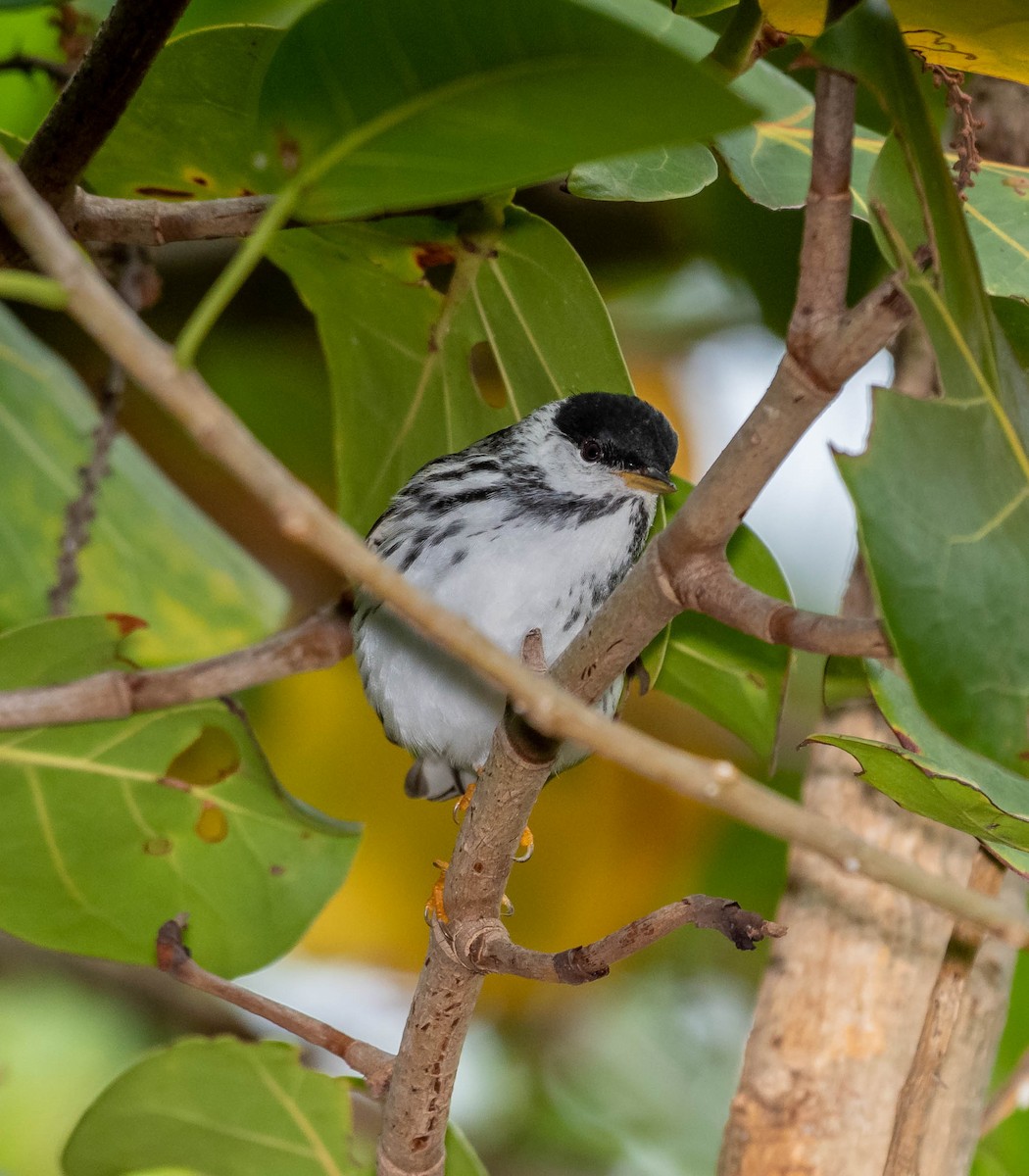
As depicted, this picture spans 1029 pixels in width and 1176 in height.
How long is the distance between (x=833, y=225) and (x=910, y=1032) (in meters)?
1.14

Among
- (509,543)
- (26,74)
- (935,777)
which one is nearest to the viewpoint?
(935,777)

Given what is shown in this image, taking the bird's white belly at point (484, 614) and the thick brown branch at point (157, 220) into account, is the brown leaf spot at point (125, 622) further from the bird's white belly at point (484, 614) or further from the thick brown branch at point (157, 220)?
the thick brown branch at point (157, 220)

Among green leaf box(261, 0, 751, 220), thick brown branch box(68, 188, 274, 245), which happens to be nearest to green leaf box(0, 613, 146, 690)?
thick brown branch box(68, 188, 274, 245)

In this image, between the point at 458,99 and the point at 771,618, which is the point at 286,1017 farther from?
the point at 458,99

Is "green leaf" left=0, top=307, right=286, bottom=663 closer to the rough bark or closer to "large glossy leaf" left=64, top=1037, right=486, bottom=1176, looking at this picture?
"large glossy leaf" left=64, top=1037, right=486, bottom=1176

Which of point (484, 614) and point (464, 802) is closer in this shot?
point (484, 614)

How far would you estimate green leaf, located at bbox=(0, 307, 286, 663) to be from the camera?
1853 millimetres

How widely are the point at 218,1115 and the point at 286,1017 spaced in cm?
36

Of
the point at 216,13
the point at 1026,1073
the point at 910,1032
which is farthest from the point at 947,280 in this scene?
the point at 1026,1073

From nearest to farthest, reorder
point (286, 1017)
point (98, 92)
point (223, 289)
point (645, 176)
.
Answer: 1. point (223, 289)
2. point (98, 92)
3. point (286, 1017)
4. point (645, 176)

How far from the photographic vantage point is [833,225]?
75 centimetres

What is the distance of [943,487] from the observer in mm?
821

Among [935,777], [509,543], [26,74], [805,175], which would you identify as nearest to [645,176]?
[805,175]

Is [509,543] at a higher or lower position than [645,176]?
lower
